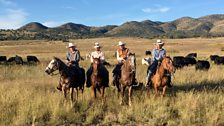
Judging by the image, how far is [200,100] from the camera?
41.3 ft

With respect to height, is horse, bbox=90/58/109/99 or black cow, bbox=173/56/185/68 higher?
horse, bbox=90/58/109/99

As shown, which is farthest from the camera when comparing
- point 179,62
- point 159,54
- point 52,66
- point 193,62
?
Result: point 193,62

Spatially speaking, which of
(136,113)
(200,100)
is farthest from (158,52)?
(136,113)

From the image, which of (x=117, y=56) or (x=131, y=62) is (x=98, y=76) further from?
(x=117, y=56)

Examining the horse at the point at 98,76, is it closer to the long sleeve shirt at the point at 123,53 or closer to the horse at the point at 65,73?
the horse at the point at 65,73

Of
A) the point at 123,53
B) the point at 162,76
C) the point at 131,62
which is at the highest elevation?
the point at 123,53

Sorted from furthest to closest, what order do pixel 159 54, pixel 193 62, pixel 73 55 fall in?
pixel 193 62 → pixel 159 54 → pixel 73 55

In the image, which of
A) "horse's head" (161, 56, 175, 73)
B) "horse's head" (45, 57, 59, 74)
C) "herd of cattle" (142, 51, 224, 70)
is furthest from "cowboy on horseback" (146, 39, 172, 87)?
"herd of cattle" (142, 51, 224, 70)

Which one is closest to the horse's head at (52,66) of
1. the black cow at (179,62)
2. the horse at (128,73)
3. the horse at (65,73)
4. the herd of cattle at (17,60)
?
the horse at (65,73)

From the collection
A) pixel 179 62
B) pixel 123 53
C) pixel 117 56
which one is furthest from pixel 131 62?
pixel 179 62

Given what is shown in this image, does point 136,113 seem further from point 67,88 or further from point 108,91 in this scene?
point 108,91

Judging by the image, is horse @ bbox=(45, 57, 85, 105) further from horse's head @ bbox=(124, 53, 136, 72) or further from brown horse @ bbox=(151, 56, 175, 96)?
brown horse @ bbox=(151, 56, 175, 96)

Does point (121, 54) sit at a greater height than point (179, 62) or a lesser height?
greater

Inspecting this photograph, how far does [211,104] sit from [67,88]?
15.7 feet
